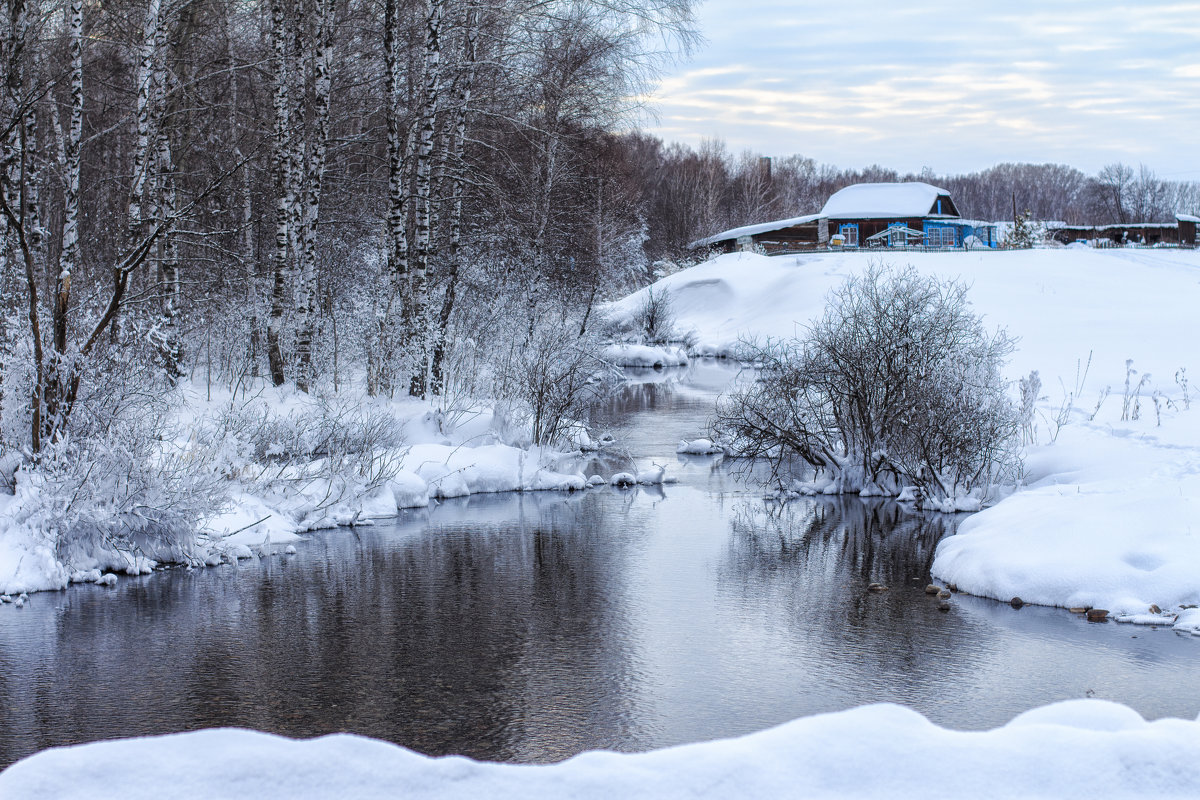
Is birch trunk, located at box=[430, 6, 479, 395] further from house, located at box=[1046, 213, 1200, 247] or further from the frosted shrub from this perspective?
house, located at box=[1046, 213, 1200, 247]

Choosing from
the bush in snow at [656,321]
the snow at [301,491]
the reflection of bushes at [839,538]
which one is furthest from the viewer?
the bush in snow at [656,321]

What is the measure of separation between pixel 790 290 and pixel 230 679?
146 feet

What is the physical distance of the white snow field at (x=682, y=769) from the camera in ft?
14.3

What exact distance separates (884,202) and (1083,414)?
6184cm

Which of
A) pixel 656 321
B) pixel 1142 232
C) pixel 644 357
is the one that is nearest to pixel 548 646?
pixel 644 357

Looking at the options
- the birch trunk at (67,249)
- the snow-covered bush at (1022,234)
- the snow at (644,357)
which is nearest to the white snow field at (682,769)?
the birch trunk at (67,249)

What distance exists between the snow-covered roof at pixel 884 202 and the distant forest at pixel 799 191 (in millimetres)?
10757

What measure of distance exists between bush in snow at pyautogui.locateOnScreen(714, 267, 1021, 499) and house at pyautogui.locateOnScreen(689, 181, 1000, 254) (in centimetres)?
5857

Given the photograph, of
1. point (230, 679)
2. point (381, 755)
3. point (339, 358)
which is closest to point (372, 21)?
point (339, 358)

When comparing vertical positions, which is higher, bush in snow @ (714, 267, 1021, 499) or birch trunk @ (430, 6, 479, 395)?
birch trunk @ (430, 6, 479, 395)

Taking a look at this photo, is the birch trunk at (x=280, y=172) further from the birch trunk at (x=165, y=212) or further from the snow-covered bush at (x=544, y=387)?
the snow-covered bush at (x=544, y=387)

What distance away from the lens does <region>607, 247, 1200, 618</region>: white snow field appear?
9.89 m

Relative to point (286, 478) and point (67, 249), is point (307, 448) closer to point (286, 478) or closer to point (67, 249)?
point (286, 478)

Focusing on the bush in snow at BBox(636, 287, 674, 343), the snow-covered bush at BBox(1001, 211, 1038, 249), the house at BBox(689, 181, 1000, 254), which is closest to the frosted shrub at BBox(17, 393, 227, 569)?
the bush in snow at BBox(636, 287, 674, 343)
